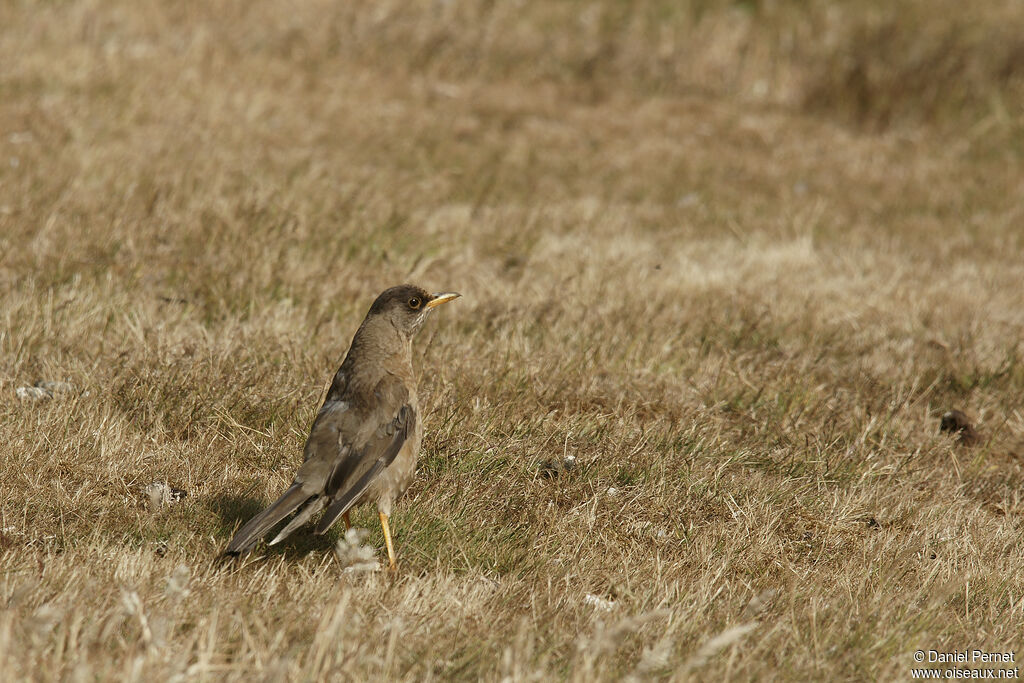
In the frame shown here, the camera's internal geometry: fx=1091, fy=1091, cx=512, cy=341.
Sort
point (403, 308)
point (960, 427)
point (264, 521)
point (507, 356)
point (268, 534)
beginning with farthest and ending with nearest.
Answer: point (960, 427) → point (507, 356) → point (403, 308) → point (268, 534) → point (264, 521)

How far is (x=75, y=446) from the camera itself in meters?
4.62

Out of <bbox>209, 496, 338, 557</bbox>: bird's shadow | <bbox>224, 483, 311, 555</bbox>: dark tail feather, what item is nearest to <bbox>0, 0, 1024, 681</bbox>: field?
<bbox>209, 496, 338, 557</bbox>: bird's shadow

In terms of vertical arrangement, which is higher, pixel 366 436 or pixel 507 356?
pixel 366 436

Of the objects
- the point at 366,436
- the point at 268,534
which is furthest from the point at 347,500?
the point at 268,534

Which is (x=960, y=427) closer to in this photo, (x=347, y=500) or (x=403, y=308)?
(x=403, y=308)

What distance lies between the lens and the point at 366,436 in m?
4.39

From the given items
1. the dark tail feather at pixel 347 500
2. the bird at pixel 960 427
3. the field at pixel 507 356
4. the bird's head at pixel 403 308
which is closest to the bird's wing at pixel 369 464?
the dark tail feather at pixel 347 500

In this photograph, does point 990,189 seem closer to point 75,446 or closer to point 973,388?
point 973,388

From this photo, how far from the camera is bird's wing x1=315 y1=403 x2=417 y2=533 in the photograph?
160 inches

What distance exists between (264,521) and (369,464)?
0.55 meters

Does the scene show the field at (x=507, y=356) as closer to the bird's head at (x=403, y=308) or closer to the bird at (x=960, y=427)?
the bird at (x=960, y=427)

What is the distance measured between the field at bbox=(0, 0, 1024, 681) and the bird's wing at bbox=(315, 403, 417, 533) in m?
0.27

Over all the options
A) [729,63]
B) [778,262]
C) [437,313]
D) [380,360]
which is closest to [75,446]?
[380,360]

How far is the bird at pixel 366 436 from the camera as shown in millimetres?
4066
